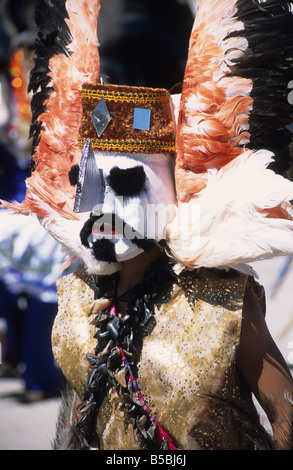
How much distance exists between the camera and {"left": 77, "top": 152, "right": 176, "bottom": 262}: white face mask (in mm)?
1497

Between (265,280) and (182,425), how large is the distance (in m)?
2.25

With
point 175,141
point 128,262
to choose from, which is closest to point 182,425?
point 128,262

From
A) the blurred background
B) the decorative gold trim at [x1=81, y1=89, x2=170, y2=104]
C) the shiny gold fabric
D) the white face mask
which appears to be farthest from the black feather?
the shiny gold fabric

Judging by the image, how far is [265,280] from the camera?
3.64 meters

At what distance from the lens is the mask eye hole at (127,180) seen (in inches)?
58.8

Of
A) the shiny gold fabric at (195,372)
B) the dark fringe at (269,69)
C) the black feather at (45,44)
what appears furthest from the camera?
the black feather at (45,44)

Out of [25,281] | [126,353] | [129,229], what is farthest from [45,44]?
[25,281]

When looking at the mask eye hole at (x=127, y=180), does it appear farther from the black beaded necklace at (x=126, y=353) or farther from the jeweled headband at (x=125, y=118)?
the black beaded necklace at (x=126, y=353)

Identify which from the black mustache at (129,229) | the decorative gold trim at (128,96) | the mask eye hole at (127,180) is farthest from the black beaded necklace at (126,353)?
the decorative gold trim at (128,96)

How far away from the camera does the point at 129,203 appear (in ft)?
4.92

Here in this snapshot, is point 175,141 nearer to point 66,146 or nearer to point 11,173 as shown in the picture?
point 66,146

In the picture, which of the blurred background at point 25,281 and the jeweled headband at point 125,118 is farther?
the blurred background at point 25,281

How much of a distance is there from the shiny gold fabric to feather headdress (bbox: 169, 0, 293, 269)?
0.13 meters

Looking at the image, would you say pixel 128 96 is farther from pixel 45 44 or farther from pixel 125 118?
pixel 45 44
